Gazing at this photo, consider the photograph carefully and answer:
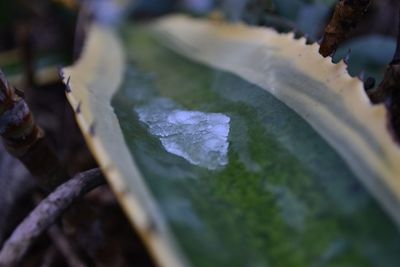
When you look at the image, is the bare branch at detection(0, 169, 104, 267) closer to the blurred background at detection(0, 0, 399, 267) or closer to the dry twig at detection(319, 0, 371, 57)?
the blurred background at detection(0, 0, 399, 267)

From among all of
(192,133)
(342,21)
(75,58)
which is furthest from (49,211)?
(75,58)

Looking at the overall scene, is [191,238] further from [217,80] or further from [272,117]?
[217,80]

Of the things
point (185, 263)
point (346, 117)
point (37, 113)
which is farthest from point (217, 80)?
point (37, 113)

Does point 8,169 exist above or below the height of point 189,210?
below

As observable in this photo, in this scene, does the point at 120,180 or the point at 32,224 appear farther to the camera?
the point at 32,224

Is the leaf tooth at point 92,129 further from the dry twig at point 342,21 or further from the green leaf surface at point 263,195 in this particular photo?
the dry twig at point 342,21

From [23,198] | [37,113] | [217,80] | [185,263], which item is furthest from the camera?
[37,113]
